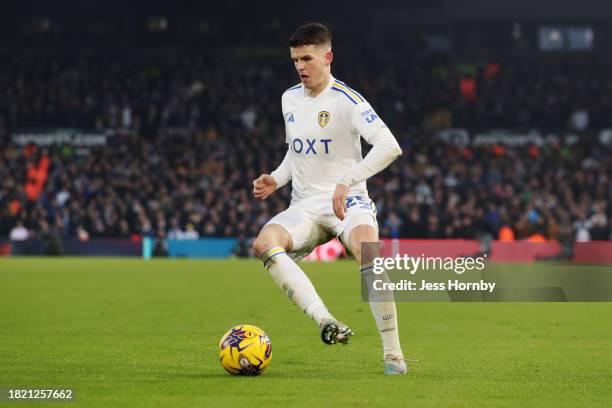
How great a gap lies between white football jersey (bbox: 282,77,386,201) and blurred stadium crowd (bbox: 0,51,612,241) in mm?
22040

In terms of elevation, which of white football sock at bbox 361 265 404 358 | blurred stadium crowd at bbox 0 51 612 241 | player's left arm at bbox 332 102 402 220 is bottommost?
blurred stadium crowd at bbox 0 51 612 241

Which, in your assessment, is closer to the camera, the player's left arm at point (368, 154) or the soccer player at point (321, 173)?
the player's left arm at point (368, 154)

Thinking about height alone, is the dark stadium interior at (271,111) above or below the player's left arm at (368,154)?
below

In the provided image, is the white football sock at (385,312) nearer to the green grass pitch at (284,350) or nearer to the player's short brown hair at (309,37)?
the green grass pitch at (284,350)

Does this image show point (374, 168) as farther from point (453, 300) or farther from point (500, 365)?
point (453, 300)

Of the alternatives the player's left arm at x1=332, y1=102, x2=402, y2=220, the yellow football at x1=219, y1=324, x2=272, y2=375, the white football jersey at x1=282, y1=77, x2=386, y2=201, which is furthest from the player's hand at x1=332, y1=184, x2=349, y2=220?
the yellow football at x1=219, y1=324, x2=272, y2=375

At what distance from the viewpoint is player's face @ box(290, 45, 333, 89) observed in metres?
8.25

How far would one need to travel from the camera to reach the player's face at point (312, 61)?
27.1 ft

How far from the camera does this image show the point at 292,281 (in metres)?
8.05

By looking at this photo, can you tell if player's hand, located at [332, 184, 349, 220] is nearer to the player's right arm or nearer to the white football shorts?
the white football shorts

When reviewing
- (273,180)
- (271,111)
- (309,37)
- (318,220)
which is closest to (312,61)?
(309,37)

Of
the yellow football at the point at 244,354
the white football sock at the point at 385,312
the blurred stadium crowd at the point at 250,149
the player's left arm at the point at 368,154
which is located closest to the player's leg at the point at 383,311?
the white football sock at the point at 385,312

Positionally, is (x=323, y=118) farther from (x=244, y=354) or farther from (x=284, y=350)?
(x=284, y=350)

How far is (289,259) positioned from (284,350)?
83.7 inches
